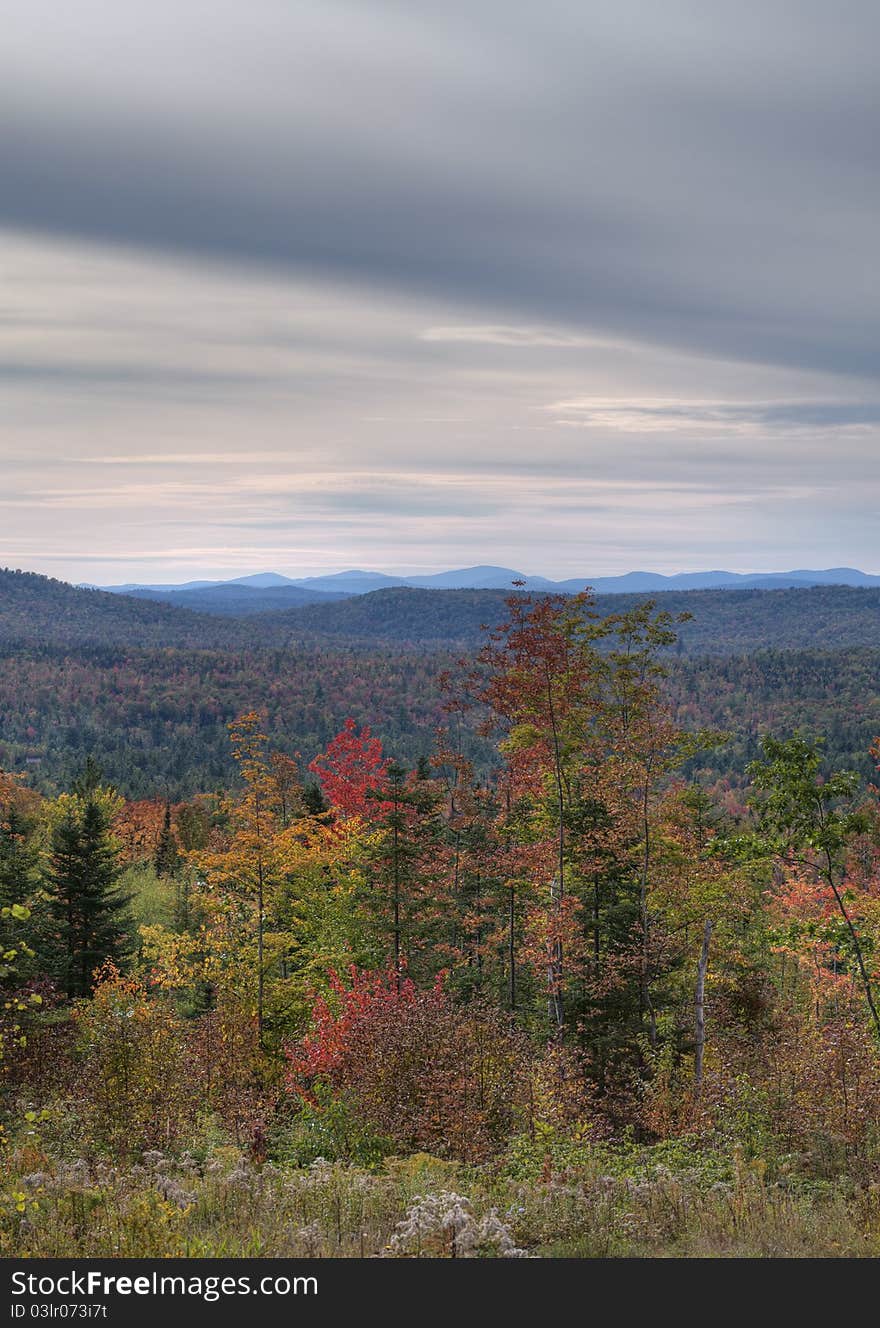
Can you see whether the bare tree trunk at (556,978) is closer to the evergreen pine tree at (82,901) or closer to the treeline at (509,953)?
the treeline at (509,953)

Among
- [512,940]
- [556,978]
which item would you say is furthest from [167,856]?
[556,978]

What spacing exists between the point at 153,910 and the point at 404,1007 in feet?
119

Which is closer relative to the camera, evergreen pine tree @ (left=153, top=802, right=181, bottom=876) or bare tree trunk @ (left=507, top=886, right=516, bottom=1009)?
bare tree trunk @ (left=507, top=886, right=516, bottom=1009)

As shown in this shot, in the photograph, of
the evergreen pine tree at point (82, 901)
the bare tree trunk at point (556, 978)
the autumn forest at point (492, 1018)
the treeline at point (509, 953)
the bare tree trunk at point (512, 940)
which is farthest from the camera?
the evergreen pine tree at point (82, 901)

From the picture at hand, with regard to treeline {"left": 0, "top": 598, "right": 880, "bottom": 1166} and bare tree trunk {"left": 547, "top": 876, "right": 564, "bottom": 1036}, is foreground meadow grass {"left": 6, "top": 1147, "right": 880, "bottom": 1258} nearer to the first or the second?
treeline {"left": 0, "top": 598, "right": 880, "bottom": 1166}

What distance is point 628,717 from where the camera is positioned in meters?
22.2
